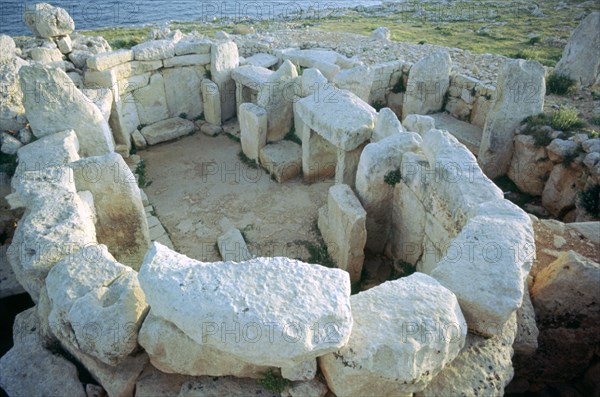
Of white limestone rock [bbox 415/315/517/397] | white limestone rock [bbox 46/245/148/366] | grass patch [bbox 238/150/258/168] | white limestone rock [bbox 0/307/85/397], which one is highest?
white limestone rock [bbox 46/245/148/366]

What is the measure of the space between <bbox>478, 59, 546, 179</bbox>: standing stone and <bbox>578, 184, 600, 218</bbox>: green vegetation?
4.78 ft

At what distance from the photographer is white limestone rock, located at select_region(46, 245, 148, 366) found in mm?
3146

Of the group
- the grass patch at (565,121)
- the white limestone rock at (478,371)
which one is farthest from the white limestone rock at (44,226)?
the grass patch at (565,121)

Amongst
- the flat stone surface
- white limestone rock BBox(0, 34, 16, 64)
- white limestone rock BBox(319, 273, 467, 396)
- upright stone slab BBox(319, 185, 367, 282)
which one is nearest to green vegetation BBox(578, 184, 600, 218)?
the flat stone surface

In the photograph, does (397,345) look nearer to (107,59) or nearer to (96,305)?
(96,305)

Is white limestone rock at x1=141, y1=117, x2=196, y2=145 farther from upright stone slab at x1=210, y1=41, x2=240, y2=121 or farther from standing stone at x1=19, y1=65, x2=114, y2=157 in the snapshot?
standing stone at x1=19, y1=65, x2=114, y2=157

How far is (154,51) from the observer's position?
354 inches

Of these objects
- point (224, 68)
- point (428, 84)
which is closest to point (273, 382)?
point (428, 84)

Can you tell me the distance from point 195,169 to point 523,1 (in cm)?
2297

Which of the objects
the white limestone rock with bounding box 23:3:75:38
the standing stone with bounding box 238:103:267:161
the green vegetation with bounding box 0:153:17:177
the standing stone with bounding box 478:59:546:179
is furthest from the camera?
the white limestone rock with bounding box 23:3:75:38

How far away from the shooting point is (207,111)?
9734mm

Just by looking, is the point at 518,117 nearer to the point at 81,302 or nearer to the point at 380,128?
the point at 380,128

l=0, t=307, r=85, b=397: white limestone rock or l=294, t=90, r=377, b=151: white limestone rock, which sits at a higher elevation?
l=294, t=90, r=377, b=151: white limestone rock

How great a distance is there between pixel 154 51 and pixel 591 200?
818cm
